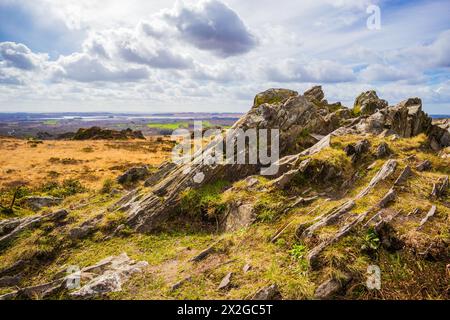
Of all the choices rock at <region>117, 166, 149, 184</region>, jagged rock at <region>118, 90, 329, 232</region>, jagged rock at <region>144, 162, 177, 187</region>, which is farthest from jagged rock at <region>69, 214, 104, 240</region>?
rock at <region>117, 166, 149, 184</region>

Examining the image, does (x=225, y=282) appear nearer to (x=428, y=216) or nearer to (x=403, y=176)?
(x=428, y=216)

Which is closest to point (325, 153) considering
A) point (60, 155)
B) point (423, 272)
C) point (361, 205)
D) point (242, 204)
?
point (361, 205)

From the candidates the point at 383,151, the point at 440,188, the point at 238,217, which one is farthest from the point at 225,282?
the point at 383,151

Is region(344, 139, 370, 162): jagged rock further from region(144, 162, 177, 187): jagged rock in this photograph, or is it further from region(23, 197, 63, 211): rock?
region(23, 197, 63, 211): rock

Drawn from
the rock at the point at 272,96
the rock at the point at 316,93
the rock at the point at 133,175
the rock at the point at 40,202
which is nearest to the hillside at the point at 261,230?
the rock at the point at 40,202

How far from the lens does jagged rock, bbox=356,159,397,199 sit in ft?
46.4

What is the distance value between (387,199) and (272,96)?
17743 mm

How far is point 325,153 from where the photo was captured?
17.0 m

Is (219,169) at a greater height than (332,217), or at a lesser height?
greater

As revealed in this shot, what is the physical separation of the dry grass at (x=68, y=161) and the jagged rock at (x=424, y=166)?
91.1 feet

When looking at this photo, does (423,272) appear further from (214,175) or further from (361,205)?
(214,175)

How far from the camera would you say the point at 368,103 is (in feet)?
108

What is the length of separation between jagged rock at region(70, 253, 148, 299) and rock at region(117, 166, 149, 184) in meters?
11.2
